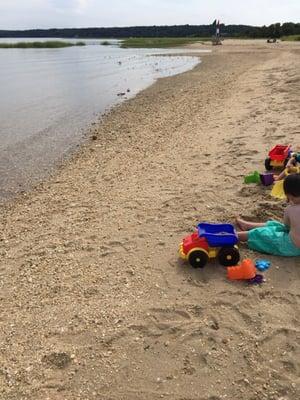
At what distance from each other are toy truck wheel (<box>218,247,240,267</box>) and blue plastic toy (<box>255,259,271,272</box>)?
248 millimetres

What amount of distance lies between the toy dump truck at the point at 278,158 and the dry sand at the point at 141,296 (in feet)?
1.30

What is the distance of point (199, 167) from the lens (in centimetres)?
896

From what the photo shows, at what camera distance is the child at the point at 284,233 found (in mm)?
5234

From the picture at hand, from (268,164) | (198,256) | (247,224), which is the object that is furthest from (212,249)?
(268,164)

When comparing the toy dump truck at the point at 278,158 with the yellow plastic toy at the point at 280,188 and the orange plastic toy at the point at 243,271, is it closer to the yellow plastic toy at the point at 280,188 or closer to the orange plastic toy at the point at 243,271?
the yellow plastic toy at the point at 280,188

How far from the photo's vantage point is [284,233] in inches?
217

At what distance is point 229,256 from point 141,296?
1201 millimetres

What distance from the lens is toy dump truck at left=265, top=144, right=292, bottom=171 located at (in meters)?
8.05

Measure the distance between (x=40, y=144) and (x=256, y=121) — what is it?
6687 millimetres

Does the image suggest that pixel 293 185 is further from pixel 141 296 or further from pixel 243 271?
pixel 141 296

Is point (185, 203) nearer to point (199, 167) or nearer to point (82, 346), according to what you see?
point (199, 167)

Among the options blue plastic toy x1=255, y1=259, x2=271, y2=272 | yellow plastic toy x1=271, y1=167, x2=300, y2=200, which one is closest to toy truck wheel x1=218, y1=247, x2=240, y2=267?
blue plastic toy x1=255, y1=259, x2=271, y2=272

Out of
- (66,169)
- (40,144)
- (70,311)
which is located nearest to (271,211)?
(70,311)

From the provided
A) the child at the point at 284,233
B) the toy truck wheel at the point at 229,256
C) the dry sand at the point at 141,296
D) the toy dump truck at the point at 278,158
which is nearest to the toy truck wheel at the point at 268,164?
the toy dump truck at the point at 278,158
